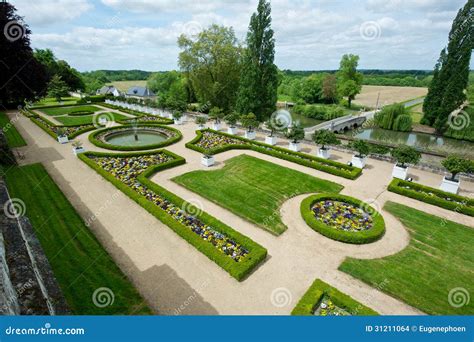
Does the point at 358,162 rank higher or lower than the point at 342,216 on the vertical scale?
higher

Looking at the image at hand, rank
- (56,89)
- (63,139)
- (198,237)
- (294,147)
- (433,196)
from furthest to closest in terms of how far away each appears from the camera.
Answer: (56,89) < (63,139) < (294,147) < (433,196) < (198,237)

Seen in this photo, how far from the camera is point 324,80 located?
72000 millimetres

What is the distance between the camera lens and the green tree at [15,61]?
58.4 feet

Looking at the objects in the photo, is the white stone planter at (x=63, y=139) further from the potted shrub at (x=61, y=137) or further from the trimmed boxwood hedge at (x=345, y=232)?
the trimmed boxwood hedge at (x=345, y=232)

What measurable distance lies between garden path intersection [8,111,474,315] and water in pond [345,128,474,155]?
22.3 meters

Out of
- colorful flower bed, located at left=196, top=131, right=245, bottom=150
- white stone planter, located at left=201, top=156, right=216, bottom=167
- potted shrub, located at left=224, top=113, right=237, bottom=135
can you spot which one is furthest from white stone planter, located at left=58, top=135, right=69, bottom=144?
potted shrub, located at left=224, top=113, right=237, bottom=135

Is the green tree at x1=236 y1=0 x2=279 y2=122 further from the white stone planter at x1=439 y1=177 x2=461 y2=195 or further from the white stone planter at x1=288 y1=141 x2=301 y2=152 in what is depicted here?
the white stone planter at x1=439 y1=177 x2=461 y2=195

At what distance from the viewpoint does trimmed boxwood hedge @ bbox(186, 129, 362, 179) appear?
19.1 m

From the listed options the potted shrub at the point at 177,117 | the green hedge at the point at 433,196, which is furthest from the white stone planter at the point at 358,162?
the potted shrub at the point at 177,117

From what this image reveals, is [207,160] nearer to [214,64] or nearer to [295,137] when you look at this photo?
[295,137]

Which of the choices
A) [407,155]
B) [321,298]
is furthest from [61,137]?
[407,155]

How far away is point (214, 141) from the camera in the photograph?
1043 inches

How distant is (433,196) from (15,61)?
3150 cm

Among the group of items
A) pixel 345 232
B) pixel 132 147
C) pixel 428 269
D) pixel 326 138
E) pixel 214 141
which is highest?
pixel 326 138
